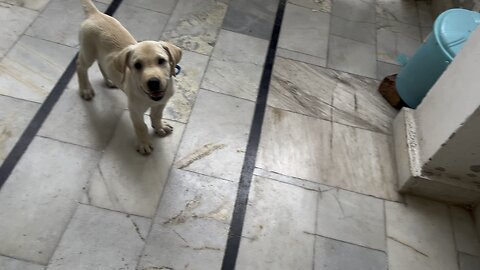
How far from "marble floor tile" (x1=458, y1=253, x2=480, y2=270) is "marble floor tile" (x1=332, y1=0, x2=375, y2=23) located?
200cm

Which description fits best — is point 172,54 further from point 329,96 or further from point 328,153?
point 329,96

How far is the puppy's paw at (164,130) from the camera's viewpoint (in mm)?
2348

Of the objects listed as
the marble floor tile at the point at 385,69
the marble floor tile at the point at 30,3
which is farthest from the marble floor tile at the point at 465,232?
the marble floor tile at the point at 30,3

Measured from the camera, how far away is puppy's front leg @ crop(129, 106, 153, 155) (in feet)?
6.91

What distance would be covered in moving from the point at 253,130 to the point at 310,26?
48.2 inches

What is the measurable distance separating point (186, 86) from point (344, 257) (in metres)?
1.36

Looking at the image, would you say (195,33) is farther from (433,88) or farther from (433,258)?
(433,258)

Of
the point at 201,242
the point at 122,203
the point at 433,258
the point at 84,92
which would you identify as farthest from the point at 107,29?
the point at 433,258

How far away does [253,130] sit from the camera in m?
2.51

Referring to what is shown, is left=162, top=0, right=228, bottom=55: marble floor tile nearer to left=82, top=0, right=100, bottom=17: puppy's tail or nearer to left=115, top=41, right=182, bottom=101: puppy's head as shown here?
left=82, top=0, right=100, bottom=17: puppy's tail

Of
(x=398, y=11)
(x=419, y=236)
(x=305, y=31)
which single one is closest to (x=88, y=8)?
(x=305, y=31)

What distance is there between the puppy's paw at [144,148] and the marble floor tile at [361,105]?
3.75ft

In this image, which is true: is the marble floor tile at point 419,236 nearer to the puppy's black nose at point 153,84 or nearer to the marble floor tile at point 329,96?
the marble floor tile at point 329,96

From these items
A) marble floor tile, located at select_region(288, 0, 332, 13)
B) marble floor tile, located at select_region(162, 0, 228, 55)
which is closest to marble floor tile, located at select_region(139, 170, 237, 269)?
marble floor tile, located at select_region(162, 0, 228, 55)
